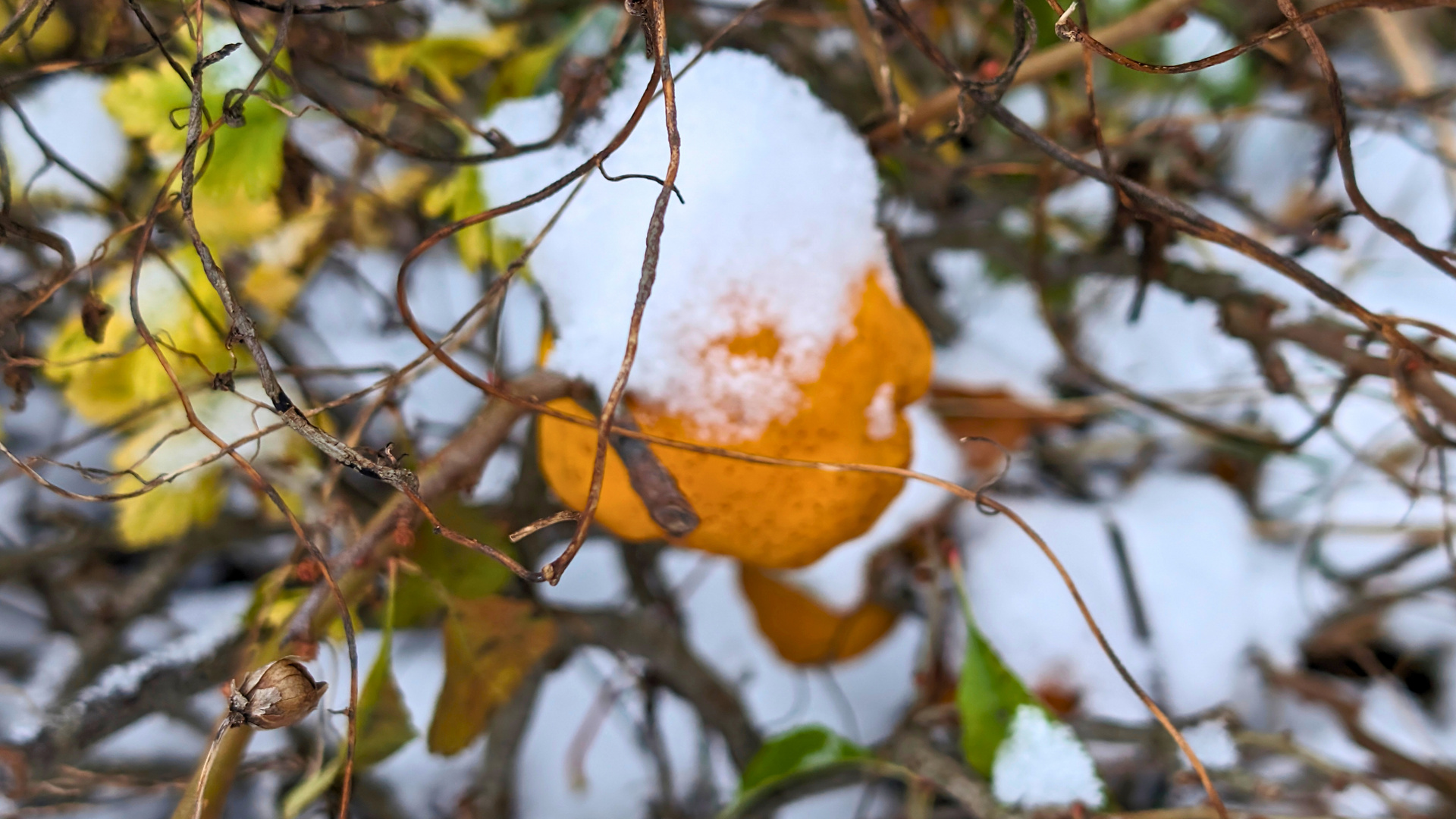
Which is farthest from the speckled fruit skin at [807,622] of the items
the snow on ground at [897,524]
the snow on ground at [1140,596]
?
the snow on ground at [1140,596]

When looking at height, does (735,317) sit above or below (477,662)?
above

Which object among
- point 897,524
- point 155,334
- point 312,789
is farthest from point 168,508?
point 897,524

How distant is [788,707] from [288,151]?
31.2 inches

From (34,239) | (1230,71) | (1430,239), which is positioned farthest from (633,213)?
(1430,239)

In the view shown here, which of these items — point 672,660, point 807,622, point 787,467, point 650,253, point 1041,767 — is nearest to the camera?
point 650,253

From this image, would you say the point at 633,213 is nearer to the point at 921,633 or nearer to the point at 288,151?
the point at 288,151

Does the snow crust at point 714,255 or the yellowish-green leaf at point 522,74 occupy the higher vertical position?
the yellowish-green leaf at point 522,74

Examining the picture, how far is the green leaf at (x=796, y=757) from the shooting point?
0.67 meters

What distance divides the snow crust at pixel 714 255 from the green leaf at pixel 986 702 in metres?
0.30

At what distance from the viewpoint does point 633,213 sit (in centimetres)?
48

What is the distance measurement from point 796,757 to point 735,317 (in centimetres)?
40

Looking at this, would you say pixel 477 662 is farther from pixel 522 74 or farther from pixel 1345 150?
pixel 1345 150

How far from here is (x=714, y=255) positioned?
1.58 ft

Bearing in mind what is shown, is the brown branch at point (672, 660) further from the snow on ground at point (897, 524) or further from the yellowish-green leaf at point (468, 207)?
the yellowish-green leaf at point (468, 207)
